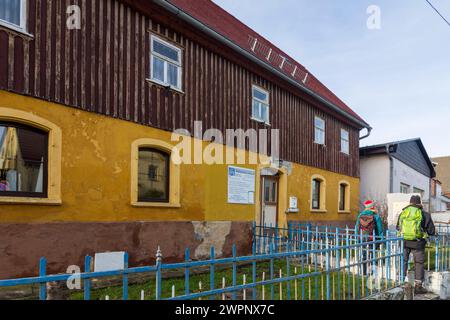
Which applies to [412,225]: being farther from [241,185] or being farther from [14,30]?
[14,30]

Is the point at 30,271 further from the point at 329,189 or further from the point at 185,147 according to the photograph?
the point at 329,189

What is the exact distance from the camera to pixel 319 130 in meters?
15.7

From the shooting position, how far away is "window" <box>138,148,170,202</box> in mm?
8391

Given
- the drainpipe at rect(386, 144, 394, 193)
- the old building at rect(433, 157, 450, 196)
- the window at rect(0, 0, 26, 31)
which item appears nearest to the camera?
the window at rect(0, 0, 26, 31)

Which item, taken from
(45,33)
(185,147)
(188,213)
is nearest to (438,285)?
(188,213)

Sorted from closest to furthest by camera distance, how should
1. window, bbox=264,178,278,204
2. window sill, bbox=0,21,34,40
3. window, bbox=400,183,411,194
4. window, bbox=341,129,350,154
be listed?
1. window sill, bbox=0,21,34,40
2. window, bbox=264,178,278,204
3. window, bbox=341,129,350,154
4. window, bbox=400,183,411,194

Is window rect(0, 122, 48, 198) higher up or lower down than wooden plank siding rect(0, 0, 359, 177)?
lower down

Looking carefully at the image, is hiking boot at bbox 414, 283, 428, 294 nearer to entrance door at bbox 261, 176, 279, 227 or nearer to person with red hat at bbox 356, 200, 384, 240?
person with red hat at bbox 356, 200, 384, 240

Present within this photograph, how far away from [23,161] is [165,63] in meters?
4.03

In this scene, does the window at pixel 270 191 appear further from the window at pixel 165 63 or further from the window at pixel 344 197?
the window at pixel 344 197

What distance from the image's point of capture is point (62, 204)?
22.1 ft

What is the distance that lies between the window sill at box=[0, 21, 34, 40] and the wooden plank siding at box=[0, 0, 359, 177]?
33 millimetres

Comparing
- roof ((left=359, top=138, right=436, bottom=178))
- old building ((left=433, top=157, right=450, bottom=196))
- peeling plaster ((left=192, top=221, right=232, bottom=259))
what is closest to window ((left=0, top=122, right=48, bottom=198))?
peeling plaster ((left=192, top=221, right=232, bottom=259))

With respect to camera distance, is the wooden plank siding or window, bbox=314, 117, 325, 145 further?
window, bbox=314, 117, 325, 145
